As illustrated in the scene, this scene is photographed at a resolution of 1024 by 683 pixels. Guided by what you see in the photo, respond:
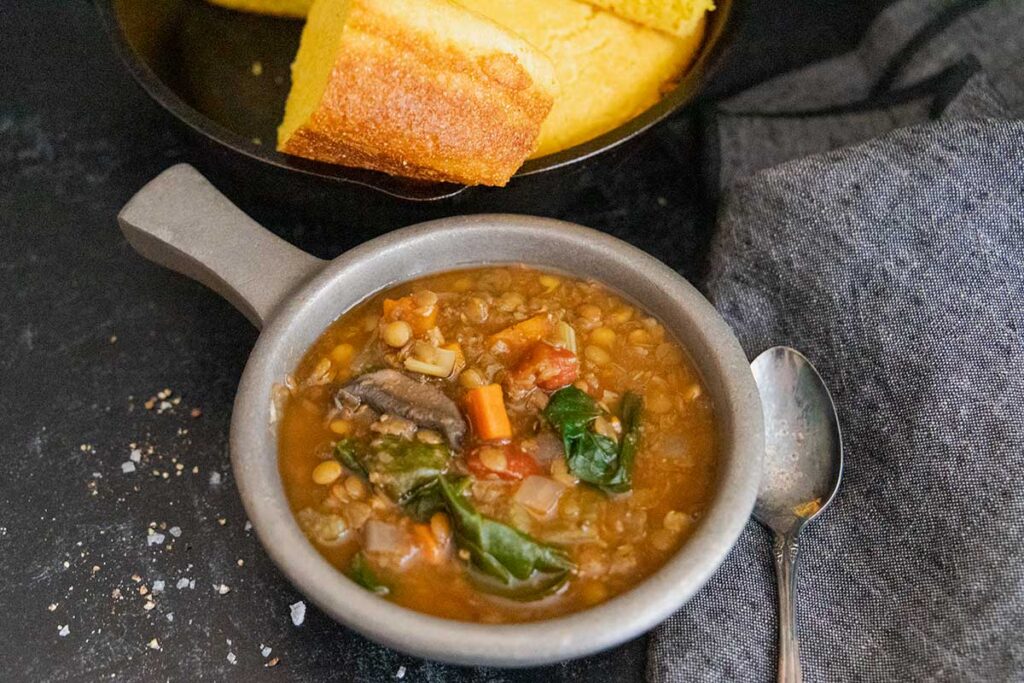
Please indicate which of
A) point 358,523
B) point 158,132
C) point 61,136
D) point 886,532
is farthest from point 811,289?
point 61,136

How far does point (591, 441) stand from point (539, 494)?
0.51ft

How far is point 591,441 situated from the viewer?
6.73ft

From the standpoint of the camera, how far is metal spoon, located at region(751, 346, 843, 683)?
7.56 ft

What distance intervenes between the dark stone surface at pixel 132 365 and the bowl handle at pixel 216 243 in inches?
12.4

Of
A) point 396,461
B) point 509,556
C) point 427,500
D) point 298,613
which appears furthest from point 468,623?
point 298,613

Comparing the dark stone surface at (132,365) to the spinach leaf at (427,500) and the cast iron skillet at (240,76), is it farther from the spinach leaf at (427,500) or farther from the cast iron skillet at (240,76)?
the spinach leaf at (427,500)

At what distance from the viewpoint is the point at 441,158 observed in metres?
2.41

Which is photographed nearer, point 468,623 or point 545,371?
point 468,623

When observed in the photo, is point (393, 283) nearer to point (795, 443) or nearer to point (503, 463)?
point (503, 463)

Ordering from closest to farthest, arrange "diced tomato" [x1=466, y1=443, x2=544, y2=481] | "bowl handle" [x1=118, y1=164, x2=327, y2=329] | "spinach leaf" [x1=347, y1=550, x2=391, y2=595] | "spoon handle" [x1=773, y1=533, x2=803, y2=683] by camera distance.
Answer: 1. "spinach leaf" [x1=347, y1=550, x2=391, y2=595]
2. "diced tomato" [x1=466, y1=443, x2=544, y2=481]
3. "spoon handle" [x1=773, y1=533, x2=803, y2=683]
4. "bowl handle" [x1=118, y1=164, x2=327, y2=329]

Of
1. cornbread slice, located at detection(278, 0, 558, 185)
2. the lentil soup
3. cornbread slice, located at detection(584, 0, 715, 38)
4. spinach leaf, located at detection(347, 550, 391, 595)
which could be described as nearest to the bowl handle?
the lentil soup

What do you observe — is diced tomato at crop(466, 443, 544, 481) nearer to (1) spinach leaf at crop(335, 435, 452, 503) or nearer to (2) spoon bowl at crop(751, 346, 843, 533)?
(1) spinach leaf at crop(335, 435, 452, 503)

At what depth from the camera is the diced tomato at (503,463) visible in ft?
6.64

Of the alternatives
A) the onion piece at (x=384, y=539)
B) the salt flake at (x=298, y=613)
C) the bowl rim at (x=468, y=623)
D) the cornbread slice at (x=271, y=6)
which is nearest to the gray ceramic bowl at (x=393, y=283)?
the bowl rim at (x=468, y=623)
